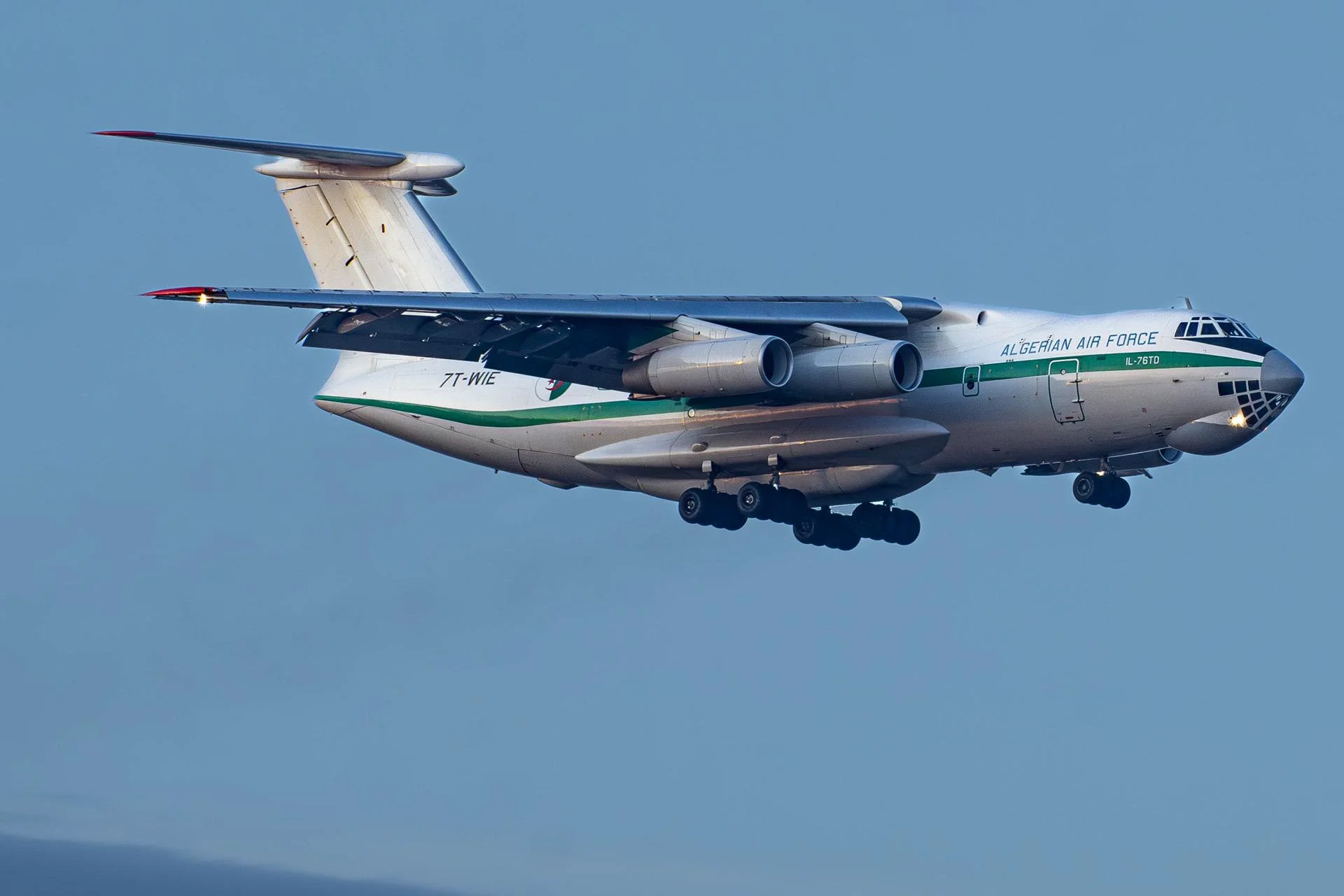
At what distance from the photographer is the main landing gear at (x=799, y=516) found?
63.3ft

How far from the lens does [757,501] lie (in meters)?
19.2

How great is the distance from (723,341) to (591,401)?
236 cm

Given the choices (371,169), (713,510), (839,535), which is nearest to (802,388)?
(713,510)

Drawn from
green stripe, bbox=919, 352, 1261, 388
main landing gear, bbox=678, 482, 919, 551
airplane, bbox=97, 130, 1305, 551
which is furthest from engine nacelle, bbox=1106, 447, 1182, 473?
main landing gear, bbox=678, 482, 919, 551

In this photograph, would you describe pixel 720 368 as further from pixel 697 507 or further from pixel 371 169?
pixel 371 169

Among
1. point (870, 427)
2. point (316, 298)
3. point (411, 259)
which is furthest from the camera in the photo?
point (411, 259)

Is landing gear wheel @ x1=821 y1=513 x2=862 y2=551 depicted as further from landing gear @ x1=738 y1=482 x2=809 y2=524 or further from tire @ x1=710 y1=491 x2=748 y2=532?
tire @ x1=710 y1=491 x2=748 y2=532

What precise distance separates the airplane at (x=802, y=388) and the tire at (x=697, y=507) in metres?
0.02

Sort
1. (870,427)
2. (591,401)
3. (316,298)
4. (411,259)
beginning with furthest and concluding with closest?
1. (411,259)
2. (591,401)
3. (870,427)
4. (316,298)

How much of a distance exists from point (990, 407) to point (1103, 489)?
2.19m

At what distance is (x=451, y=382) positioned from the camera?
68.5ft

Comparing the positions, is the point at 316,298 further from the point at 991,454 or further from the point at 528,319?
the point at 991,454

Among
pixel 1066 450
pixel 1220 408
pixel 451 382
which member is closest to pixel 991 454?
pixel 1066 450

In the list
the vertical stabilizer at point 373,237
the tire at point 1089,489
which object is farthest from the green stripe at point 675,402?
the tire at point 1089,489
